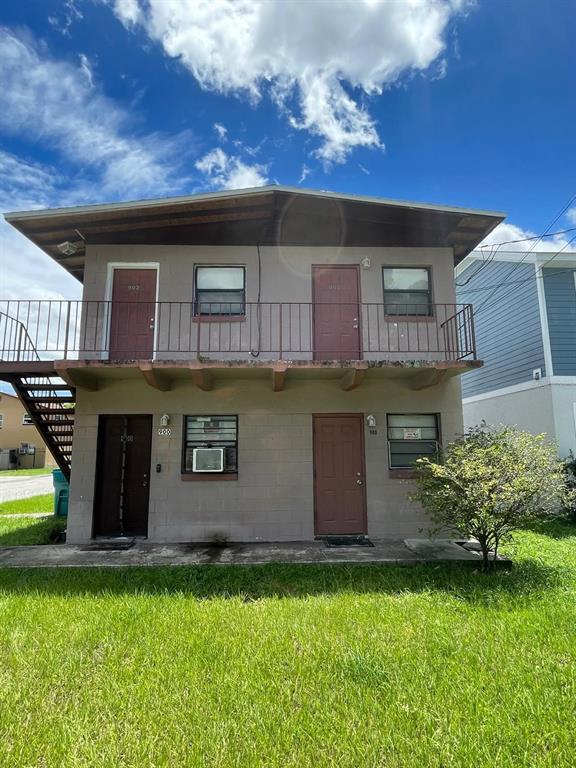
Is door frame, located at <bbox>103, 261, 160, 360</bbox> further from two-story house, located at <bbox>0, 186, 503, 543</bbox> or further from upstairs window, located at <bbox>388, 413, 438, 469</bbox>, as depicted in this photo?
upstairs window, located at <bbox>388, 413, 438, 469</bbox>

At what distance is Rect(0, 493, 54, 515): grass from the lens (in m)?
10.8

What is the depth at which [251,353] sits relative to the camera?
767 cm

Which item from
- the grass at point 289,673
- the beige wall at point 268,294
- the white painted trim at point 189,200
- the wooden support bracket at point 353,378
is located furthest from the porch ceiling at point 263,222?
the grass at point 289,673

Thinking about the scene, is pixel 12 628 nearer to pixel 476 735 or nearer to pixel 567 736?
pixel 476 735

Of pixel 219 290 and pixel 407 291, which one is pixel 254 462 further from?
pixel 407 291

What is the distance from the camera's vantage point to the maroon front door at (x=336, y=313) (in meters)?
7.86

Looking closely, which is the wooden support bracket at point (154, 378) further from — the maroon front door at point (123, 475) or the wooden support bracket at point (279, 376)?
the wooden support bracket at point (279, 376)

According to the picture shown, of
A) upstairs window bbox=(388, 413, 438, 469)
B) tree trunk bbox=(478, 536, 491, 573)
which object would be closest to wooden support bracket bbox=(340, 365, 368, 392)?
upstairs window bbox=(388, 413, 438, 469)

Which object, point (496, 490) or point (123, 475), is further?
point (123, 475)

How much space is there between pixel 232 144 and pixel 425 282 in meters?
5.21

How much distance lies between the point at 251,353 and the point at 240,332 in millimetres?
465

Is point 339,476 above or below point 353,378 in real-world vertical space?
below

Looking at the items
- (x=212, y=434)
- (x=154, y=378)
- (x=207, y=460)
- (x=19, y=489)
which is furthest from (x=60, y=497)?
(x=19, y=489)

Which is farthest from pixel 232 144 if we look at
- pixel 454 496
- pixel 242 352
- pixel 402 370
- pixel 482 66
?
pixel 454 496
